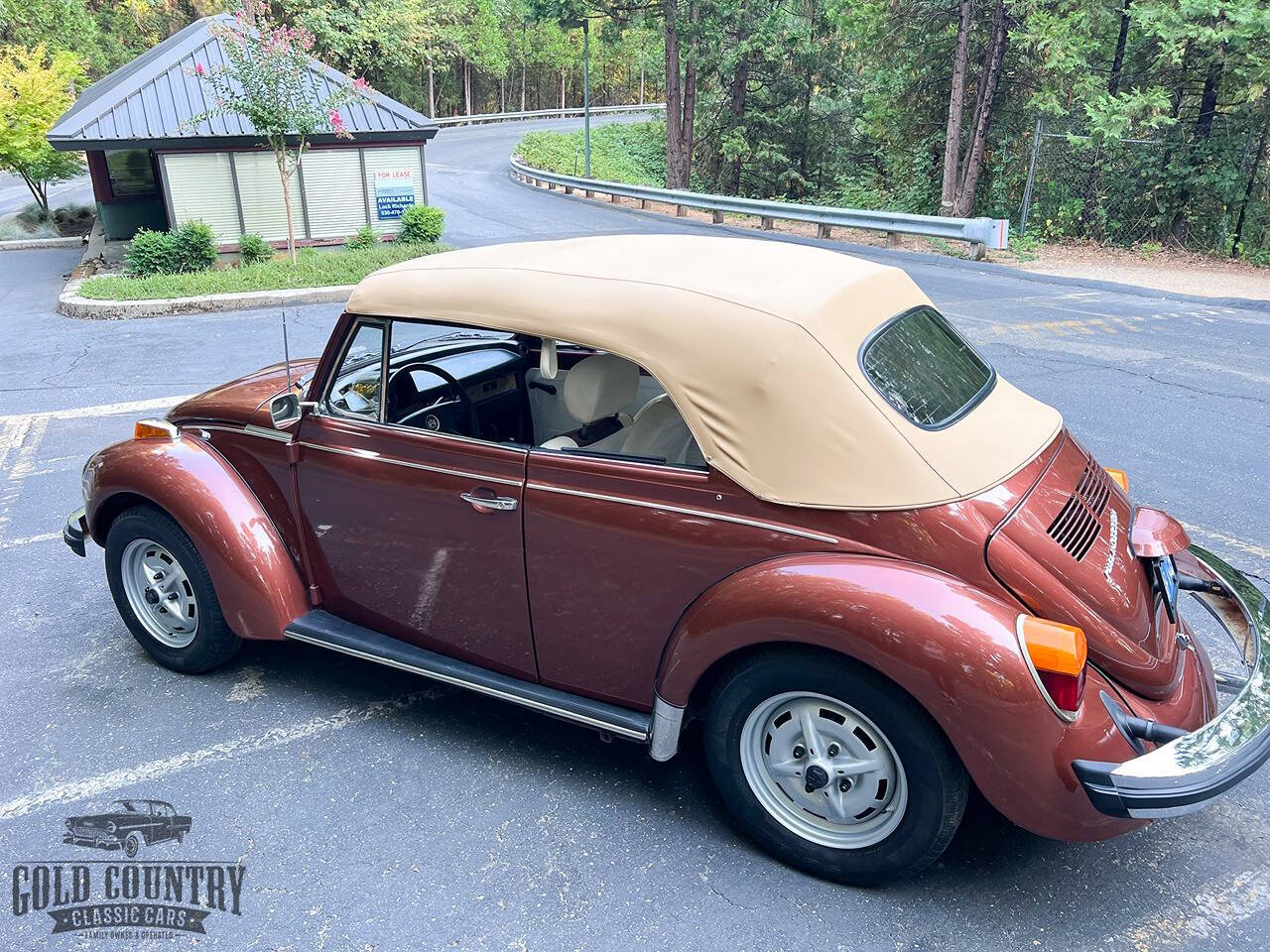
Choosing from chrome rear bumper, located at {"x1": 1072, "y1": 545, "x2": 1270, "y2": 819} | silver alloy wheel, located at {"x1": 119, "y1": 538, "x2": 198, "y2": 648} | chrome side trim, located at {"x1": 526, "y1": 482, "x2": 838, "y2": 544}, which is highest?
chrome side trim, located at {"x1": 526, "y1": 482, "x2": 838, "y2": 544}

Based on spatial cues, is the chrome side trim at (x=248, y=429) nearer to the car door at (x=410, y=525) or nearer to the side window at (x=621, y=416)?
the car door at (x=410, y=525)

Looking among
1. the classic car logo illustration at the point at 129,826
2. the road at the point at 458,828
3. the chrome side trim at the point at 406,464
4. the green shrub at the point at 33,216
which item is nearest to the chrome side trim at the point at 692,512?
the chrome side trim at the point at 406,464

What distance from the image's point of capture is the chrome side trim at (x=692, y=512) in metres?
2.63

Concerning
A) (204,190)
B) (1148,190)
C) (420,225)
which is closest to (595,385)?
(420,225)

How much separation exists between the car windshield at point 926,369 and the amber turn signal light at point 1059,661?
29.0 inches

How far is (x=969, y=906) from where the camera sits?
2.63m

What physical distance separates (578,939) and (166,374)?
8137 mm

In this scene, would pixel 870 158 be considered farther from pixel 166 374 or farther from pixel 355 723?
pixel 355 723

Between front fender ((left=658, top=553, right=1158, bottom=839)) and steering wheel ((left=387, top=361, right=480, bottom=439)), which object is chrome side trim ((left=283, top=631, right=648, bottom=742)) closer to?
front fender ((left=658, top=553, right=1158, bottom=839))

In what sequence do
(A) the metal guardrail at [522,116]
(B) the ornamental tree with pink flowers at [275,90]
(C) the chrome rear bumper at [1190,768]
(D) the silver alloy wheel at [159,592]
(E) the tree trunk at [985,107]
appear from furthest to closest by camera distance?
(A) the metal guardrail at [522,116], (E) the tree trunk at [985,107], (B) the ornamental tree with pink flowers at [275,90], (D) the silver alloy wheel at [159,592], (C) the chrome rear bumper at [1190,768]

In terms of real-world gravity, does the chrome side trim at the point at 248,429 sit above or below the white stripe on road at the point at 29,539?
above

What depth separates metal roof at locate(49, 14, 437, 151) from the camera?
14.9 m

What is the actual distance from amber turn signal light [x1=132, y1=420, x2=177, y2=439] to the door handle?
1.61 meters

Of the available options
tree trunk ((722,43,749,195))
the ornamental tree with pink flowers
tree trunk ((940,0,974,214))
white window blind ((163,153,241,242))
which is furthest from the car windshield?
tree trunk ((722,43,749,195))
